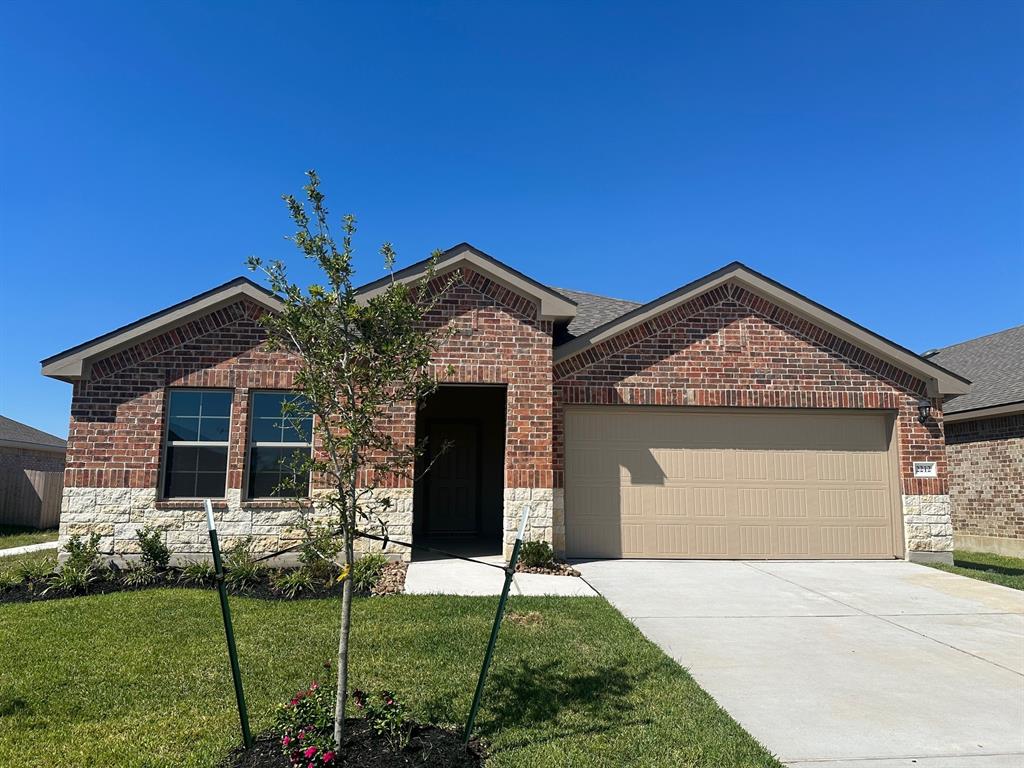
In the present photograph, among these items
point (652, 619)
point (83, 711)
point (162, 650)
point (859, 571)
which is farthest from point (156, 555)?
point (859, 571)

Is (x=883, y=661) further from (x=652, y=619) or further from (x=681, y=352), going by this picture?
(x=681, y=352)

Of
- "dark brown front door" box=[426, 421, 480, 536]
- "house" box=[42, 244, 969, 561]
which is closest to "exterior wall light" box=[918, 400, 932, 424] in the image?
"house" box=[42, 244, 969, 561]

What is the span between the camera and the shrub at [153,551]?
9523 millimetres

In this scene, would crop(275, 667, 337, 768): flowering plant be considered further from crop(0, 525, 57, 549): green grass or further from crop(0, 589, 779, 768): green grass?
crop(0, 525, 57, 549): green grass

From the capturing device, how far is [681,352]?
37.0 feet

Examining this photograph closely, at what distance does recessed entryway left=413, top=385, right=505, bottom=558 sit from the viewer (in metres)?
14.6

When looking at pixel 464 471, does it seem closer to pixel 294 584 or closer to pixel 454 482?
pixel 454 482

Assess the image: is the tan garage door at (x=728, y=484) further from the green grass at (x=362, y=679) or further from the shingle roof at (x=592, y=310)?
the green grass at (x=362, y=679)

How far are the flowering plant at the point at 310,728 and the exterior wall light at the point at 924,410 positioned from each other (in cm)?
1081

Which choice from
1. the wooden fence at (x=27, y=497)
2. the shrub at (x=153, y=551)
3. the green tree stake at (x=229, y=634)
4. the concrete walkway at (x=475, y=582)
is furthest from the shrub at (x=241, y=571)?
the wooden fence at (x=27, y=497)

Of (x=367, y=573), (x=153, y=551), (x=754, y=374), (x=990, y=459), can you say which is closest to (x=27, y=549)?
(x=153, y=551)

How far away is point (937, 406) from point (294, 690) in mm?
11145

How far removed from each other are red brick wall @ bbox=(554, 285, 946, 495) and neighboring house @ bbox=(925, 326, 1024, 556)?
16.0 ft

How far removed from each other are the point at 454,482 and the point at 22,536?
35.5 ft
